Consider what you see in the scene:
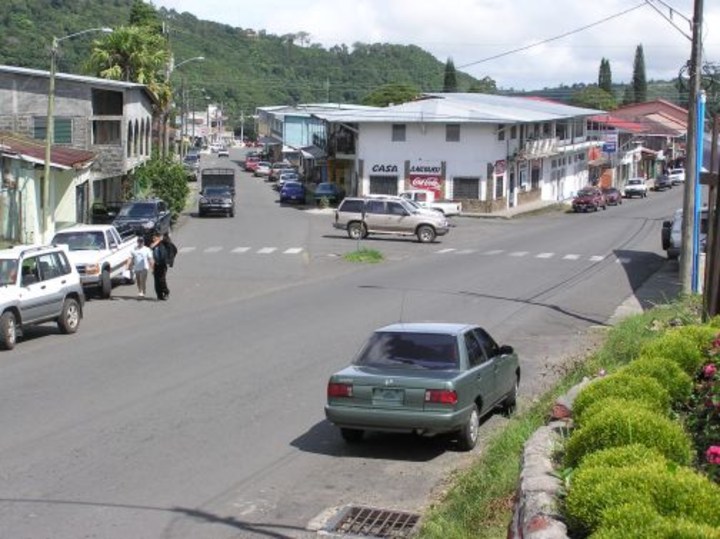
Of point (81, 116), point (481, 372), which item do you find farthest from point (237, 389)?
point (81, 116)

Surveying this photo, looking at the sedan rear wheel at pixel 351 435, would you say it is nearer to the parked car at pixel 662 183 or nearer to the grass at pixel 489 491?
the grass at pixel 489 491

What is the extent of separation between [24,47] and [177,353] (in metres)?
73.7

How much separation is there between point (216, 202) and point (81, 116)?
9.75 meters

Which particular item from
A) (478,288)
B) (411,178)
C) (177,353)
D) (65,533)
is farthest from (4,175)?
(411,178)

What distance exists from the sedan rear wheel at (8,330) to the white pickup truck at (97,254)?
23.9 ft

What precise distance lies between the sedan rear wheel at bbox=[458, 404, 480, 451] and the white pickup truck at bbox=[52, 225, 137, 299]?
16142mm

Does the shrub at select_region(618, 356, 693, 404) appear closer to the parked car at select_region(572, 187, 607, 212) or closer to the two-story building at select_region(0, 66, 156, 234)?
the two-story building at select_region(0, 66, 156, 234)

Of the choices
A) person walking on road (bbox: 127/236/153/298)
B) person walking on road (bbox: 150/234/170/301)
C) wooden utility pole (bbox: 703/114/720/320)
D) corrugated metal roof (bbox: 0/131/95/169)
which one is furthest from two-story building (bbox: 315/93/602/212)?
wooden utility pole (bbox: 703/114/720/320)

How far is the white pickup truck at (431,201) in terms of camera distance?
57.9 meters

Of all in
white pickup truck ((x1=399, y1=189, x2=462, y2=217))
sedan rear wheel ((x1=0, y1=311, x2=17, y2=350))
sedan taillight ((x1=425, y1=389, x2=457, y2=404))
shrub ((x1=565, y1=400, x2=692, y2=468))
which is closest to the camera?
shrub ((x1=565, y1=400, x2=692, y2=468))

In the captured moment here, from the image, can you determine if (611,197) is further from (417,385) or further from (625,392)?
(625,392)

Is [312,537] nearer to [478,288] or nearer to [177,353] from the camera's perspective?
[177,353]

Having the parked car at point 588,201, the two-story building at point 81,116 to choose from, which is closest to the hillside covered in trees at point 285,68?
the parked car at point 588,201

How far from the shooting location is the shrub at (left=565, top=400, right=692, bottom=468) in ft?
22.2
